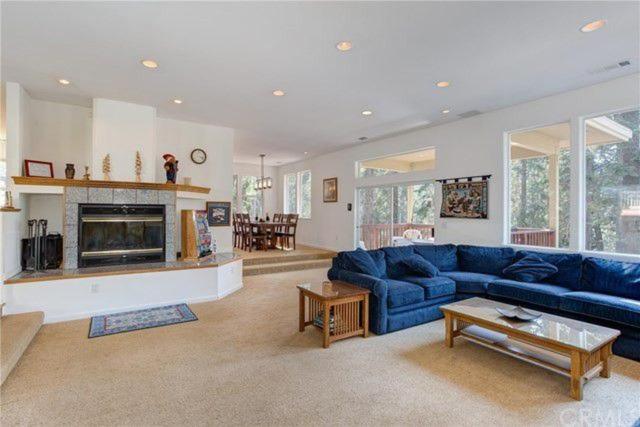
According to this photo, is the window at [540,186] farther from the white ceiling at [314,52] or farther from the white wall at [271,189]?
the white wall at [271,189]

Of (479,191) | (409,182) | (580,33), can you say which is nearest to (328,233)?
(409,182)

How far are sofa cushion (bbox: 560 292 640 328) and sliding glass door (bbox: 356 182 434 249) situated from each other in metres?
3.10

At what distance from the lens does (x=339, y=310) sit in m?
3.28

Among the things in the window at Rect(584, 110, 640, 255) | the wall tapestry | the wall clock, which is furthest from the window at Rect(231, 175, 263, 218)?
the window at Rect(584, 110, 640, 255)

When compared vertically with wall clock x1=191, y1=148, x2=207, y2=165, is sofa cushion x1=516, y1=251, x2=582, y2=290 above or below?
below

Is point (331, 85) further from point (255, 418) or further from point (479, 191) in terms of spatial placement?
point (255, 418)

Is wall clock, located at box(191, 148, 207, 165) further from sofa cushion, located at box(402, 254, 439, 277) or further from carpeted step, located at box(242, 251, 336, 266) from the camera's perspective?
sofa cushion, located at box(402, 254, 439, 277)

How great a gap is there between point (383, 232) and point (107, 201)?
209 inches

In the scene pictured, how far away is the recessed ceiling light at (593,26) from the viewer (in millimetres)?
2660

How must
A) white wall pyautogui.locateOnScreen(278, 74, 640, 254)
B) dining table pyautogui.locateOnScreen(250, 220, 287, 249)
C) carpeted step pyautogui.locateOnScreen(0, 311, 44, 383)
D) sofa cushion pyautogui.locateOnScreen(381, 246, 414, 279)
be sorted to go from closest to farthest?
carpeted step pyautogui.locateOnScreen(0, 311, 44, 383), white wall pyautogui.locateOnScreen(278, 74, 640, 254), sofa cushion pyautogui.locateOnScreen(381, 246, 414, 279), dining table pyautogui.locateOnScreen(250, 220, 287, 249)

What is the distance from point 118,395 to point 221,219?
13.7ft

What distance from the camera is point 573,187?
4145 mm

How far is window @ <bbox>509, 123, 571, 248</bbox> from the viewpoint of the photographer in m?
4.39

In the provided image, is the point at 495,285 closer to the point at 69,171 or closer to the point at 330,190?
the point at 330,190
